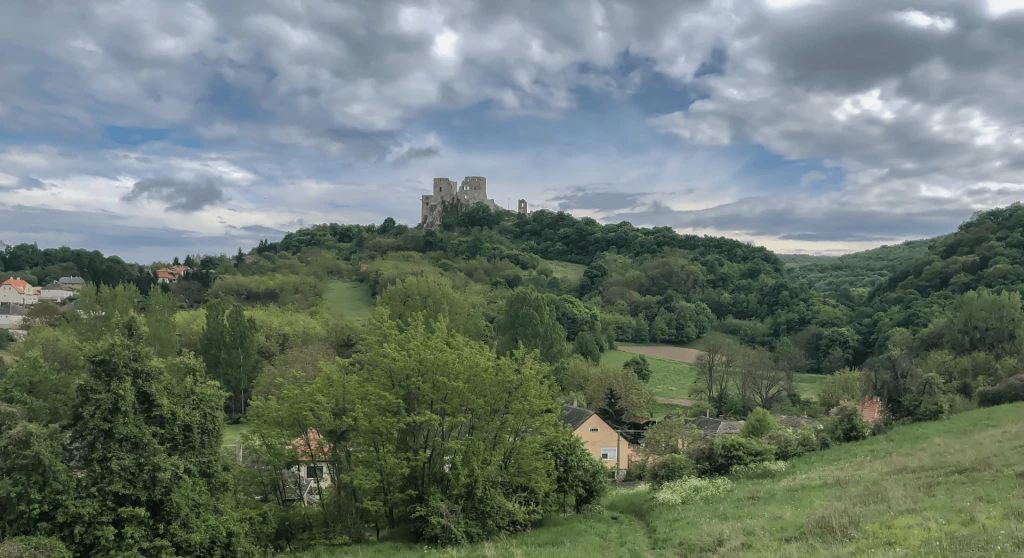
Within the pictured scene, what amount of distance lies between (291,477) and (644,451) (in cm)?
1801

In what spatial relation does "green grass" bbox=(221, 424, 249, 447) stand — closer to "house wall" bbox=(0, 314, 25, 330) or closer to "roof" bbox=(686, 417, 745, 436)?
"roof" bbox=(686, 417, 745, 436)

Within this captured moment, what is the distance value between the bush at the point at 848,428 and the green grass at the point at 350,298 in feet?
193

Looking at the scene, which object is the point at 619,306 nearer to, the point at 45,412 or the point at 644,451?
the point at 644,451

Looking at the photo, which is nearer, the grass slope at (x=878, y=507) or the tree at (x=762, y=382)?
the grass slope at (x=878, y=507)

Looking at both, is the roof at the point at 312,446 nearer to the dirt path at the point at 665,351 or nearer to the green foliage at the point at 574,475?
the green foliage at the point at 574,475

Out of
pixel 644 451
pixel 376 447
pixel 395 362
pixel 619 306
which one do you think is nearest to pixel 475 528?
pixel 376 447

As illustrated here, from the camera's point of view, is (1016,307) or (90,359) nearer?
(90,359)

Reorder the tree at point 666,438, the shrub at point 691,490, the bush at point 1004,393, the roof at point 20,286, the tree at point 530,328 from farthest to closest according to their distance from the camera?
1. the roof at point 20,286
2. the tree at point 530,328
3. the tree at point 666,438
4. the bush at point 1004,393
5. the shrub at point 691,490

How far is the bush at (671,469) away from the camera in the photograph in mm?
22125

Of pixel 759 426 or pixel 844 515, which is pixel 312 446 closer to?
pixel 844 515

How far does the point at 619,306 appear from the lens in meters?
89.1

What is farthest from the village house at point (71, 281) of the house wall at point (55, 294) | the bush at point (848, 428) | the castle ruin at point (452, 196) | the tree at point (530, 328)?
the bush at point (848, 428)

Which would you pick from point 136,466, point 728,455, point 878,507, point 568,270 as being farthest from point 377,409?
point 568,270

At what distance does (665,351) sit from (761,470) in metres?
55.3
